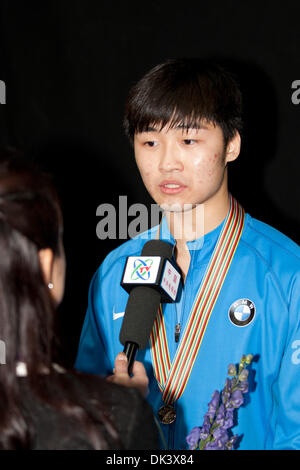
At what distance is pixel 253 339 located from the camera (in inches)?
59.3

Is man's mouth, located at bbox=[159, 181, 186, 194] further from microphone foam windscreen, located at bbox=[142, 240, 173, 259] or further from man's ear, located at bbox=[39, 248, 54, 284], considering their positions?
man's ear, located at bbox=[39, 248, 54, 284]

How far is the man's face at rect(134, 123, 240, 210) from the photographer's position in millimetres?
1539

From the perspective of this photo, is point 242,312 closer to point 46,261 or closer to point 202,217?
point 202,217

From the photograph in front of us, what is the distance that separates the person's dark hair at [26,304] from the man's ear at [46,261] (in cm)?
2

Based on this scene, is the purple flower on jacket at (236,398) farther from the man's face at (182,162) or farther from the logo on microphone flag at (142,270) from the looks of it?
the man's face at (182,162)

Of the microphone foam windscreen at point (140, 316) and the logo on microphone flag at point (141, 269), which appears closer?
the microphone foam windscreen at point (140, 316)

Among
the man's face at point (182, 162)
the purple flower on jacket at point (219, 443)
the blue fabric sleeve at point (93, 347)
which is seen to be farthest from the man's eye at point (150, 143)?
the purple flower on jacket at point (219, 443)

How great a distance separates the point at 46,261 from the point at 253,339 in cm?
72

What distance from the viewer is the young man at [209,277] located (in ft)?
4.87

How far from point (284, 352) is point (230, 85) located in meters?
0.72

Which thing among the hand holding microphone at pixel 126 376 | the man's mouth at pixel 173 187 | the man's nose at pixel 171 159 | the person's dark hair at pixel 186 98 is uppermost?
the person's dark hair at pixel 186 98

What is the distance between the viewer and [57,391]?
2.99 feet

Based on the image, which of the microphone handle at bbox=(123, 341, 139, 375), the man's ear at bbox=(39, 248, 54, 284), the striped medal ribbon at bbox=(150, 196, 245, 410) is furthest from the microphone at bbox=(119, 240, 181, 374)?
the man's ear at bbox=(39, 248, 54, 284)

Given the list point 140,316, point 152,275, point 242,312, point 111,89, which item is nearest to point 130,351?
point 140,316
